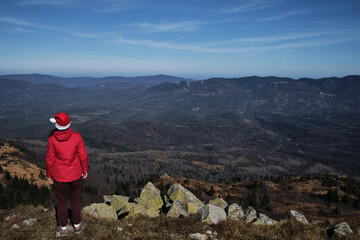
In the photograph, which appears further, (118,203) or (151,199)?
(151,199)

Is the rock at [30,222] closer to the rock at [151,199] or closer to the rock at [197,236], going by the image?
the rock at [197,236]

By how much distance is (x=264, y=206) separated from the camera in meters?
45.8

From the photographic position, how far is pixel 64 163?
798 cm

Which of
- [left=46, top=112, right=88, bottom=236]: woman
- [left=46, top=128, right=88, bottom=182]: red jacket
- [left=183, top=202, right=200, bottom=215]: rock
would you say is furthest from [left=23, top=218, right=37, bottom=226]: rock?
[left=183, top=202, right=200, bottom=215]: rock

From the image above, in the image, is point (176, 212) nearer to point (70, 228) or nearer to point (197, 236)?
point (197, 236)

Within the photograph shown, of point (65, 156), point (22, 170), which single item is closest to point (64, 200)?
point (65, 156)

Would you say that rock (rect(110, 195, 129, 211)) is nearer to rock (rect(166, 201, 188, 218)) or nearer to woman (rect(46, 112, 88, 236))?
rock (rect(166, 201, 188, 218))

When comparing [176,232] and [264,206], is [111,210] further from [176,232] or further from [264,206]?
[264,206]

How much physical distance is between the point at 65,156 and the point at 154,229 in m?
5.35

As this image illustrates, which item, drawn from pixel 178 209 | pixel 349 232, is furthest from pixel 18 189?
pixel 349 232

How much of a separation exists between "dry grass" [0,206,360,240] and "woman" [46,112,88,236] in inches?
39.2

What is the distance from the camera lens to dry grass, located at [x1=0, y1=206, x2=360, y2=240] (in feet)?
28.6

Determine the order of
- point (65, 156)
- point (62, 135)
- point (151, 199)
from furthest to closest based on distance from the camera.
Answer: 1. point (151, 199)
2. point (65, 156)
3. point (62, 135)

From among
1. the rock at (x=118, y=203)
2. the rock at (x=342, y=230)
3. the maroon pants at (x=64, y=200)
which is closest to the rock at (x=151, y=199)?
the rock at (x=118, y=203)
